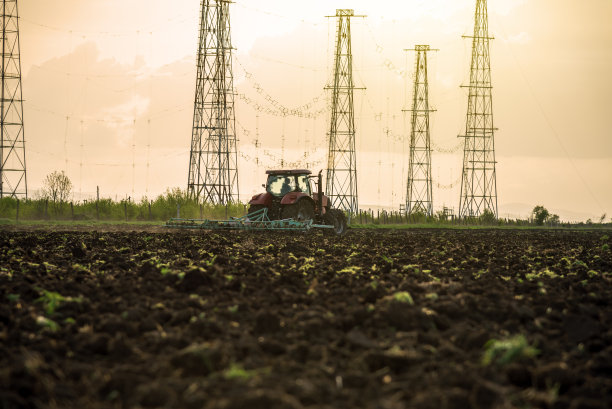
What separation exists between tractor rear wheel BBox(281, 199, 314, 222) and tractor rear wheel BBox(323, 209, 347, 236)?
2.81 feet

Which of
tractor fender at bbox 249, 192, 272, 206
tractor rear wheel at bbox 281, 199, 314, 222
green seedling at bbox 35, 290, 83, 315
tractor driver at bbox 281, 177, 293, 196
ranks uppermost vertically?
tractor driver at bbox 281, 177, 293, 196

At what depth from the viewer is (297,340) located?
17.8 ft

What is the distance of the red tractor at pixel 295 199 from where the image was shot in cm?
2266

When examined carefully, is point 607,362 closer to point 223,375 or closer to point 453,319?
point 453,319

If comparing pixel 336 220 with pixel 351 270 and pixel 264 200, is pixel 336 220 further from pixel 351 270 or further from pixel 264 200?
pixel 351 270

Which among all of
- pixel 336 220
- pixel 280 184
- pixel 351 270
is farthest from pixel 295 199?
pixel 351 270

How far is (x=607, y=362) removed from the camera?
16.7ft

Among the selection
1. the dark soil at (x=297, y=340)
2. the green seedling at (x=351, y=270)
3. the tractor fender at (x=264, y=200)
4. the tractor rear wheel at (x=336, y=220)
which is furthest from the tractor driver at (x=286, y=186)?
the dark soil at (x=297, y=340)

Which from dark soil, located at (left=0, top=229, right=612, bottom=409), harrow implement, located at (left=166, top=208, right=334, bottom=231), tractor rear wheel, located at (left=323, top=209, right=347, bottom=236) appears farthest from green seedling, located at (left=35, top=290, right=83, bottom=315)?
tractor rear wheel, located at (left=323, top=209, right=347, bottom=236)

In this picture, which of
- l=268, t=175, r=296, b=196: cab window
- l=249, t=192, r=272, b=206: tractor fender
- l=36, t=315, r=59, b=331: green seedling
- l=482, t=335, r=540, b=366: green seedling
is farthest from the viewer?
l=268, t=175, r=296, b=196: cab window

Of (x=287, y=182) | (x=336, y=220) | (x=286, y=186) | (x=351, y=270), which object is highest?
(x=287, y=182)

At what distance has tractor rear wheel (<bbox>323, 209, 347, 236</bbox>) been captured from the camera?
77.8 feet

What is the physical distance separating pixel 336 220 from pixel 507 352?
A: 61.9 feet

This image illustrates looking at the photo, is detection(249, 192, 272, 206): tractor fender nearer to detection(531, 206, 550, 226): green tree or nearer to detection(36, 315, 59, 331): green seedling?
detection(36, 315, 59, 331): green seedling
